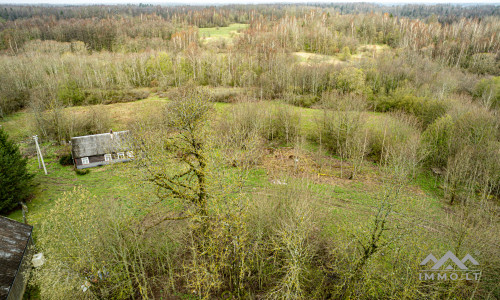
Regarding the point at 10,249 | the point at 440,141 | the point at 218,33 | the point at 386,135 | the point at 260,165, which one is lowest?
the point at 260,165

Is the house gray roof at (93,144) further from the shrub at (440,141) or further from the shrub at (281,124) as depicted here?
the shrub at (440,141)

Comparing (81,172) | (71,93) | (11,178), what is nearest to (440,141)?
(81,172)

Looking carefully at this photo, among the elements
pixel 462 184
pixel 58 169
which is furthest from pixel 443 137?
pixel 58 169

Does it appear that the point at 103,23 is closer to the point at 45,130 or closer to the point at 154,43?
the point at 154,43

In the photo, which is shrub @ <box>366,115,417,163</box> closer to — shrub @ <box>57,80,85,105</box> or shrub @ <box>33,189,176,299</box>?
shrub @ <box>33,189,176,299</box>

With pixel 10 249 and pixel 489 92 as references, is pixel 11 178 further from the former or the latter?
pixel 489 92

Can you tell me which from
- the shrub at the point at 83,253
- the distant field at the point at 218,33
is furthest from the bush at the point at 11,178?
the distant field at the point at 218,33
